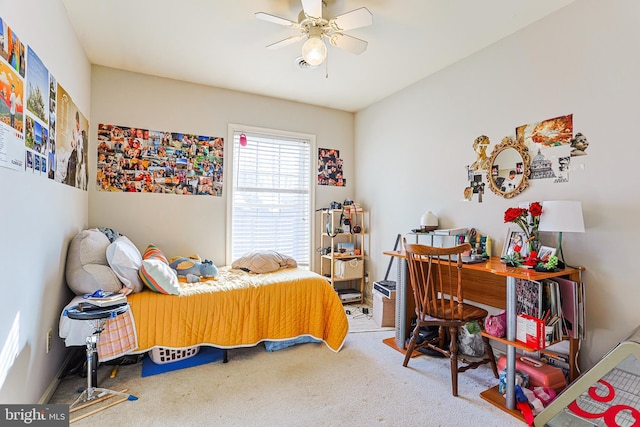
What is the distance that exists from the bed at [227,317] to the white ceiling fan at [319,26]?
184cm

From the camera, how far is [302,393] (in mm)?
2012

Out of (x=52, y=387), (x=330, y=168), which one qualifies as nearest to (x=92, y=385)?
(x=52, y=387)

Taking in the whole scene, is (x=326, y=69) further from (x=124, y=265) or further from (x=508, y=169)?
(x=124, y=265)

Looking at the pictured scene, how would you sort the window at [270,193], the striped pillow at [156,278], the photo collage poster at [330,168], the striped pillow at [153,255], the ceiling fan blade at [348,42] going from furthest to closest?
the photo collage poster at [330,168] < the window at [270,193] < the striped pillow at [153,255] < the striped pillow at [156,278] < the ceiling fan blade at [348,42]

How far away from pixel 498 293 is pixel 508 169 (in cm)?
100

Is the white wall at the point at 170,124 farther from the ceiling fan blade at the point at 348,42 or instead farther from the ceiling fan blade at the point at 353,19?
the ceiling fan blade at the point at 353,19

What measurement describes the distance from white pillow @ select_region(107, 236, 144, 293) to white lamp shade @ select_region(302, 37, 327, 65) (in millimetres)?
1924

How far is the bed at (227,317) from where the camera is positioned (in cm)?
205

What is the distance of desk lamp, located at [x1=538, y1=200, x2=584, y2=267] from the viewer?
6.01 ft

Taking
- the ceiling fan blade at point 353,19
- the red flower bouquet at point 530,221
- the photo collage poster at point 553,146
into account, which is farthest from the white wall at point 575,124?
the ceiling fan blade at point 353,19

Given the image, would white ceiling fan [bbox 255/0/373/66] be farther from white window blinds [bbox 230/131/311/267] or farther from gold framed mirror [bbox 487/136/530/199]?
white window blinds [bbox 230/131/311/267]

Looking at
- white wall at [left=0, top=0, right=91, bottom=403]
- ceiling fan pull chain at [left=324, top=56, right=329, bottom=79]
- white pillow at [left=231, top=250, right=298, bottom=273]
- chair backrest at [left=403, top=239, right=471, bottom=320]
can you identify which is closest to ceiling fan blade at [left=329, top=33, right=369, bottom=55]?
ceiling fan pull chain at [left=324, top=56, right=329, bottom=79]

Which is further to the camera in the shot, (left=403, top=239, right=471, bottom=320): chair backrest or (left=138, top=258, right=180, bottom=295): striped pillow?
(left=138, top=258, right=180, bottom=295): striped pillow

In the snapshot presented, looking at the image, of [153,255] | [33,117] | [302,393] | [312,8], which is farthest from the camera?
[153,255]
